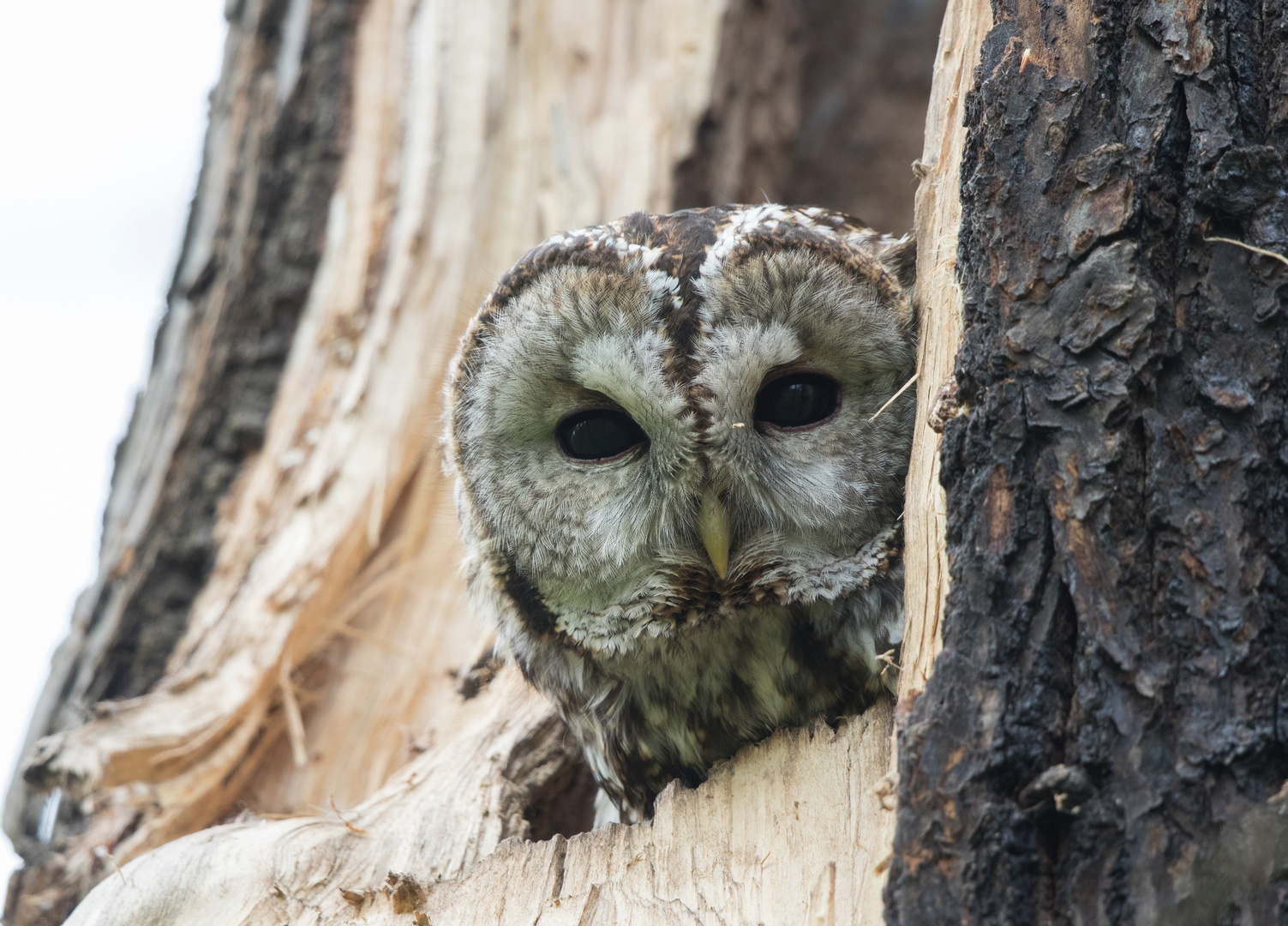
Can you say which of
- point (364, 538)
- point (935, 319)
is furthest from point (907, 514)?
point (364, 538)

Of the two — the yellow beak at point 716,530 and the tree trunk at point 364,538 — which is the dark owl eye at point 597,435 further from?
the tree trunk at point 364,538

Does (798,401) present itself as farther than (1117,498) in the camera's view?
Yes

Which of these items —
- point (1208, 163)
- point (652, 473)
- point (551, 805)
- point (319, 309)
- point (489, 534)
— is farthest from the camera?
point (319, 309)

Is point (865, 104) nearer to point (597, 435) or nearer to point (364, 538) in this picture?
point (364, 538)

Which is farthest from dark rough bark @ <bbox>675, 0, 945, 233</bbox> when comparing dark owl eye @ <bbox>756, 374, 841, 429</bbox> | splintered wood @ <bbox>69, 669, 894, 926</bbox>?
splintered wood @ <bbox>69, 669, 894, 926</bbox>

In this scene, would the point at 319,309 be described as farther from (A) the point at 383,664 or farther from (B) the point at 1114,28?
(B) the point at 1114,28

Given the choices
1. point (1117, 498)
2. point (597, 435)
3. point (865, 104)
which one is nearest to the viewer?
point (1117, 498)

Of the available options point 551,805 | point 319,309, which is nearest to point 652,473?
point 551,805
